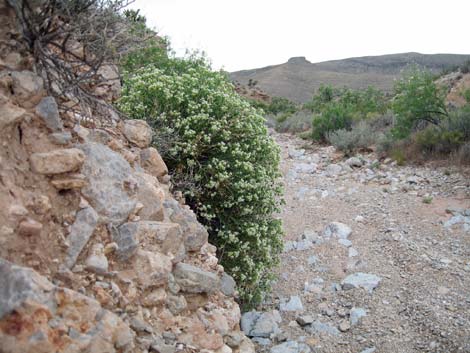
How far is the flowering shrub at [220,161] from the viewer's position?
4270mm

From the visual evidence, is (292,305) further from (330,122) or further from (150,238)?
(330,122)

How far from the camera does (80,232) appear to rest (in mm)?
2346

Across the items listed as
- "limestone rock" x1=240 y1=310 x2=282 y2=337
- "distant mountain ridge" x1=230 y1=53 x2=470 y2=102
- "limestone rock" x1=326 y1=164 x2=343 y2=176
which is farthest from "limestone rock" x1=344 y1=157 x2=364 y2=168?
"distant mountain ridge" x1=230 y1=53 x2=470 y2=102

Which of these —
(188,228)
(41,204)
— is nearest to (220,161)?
(188,228)

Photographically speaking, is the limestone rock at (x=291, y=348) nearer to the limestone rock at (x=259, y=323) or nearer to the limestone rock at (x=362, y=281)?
the limestone rock at (x=259, y=323)

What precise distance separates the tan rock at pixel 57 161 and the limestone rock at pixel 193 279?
0.96 meters

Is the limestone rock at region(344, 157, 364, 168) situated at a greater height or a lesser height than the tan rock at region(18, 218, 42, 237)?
lesser

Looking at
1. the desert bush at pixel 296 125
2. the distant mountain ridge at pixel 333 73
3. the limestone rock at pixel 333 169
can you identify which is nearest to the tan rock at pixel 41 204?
the limestone rock at pixel 333 169

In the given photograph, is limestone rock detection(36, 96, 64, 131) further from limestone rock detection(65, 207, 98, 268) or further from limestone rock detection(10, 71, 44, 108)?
limestone rock detection(65, 207, 98, 268)

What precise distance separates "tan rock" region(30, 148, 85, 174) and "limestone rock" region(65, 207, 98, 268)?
0.82ft

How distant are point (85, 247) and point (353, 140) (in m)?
9.52

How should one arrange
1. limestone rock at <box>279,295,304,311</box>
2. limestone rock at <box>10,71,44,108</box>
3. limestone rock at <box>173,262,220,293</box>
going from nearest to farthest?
→ limestone rock at <box>10,71,44,108</box>, limestone rock at <box>173,262,220,293</box>, limestone rock at <box>279,295,304,311</box>

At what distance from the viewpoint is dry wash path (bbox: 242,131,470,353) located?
4262 mm

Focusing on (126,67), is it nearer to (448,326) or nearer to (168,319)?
(168,319)
